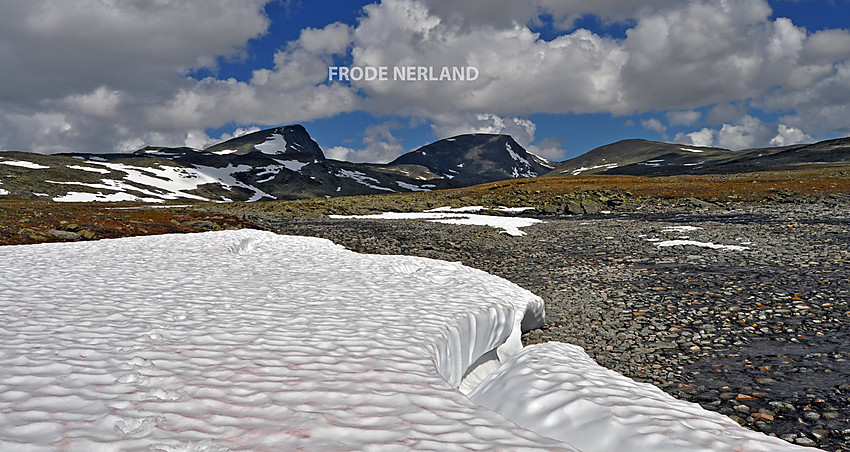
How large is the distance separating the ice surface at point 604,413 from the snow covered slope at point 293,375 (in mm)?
22

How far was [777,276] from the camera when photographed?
44.0 feet

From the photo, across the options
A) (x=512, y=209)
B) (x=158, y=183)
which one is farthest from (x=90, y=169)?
(x=512, y=209)

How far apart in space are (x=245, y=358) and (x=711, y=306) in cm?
1135

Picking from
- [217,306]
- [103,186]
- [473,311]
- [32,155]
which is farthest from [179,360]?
[32,155]

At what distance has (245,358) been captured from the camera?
5.11 m

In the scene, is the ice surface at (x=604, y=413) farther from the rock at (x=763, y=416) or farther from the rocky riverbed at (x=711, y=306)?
the rocky riverbed at (x=711, y=306)

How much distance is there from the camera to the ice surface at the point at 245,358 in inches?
133

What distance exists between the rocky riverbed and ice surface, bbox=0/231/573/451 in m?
2.66

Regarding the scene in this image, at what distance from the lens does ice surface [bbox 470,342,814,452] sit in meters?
3.86

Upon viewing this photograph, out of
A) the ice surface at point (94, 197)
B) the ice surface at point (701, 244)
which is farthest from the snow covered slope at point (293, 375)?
the ice surface at point (94, 197)

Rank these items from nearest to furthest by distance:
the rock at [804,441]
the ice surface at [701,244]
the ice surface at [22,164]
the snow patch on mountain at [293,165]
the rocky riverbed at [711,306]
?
the rock at [804,441] → the rocky riverbed at [711,306] → the ice surface at [701,244] → the ice surface at [22,164] → the snow patch on mountain at [293,165]

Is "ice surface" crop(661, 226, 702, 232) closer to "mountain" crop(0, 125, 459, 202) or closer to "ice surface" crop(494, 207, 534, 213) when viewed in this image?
"ice surface" crop(494, 207, 534, 213)

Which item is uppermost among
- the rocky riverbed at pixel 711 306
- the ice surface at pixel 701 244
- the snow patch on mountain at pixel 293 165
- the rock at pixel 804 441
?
the snow patch on mountain at pixel 293 165

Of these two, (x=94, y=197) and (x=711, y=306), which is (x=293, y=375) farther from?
(x=94, y=197)
